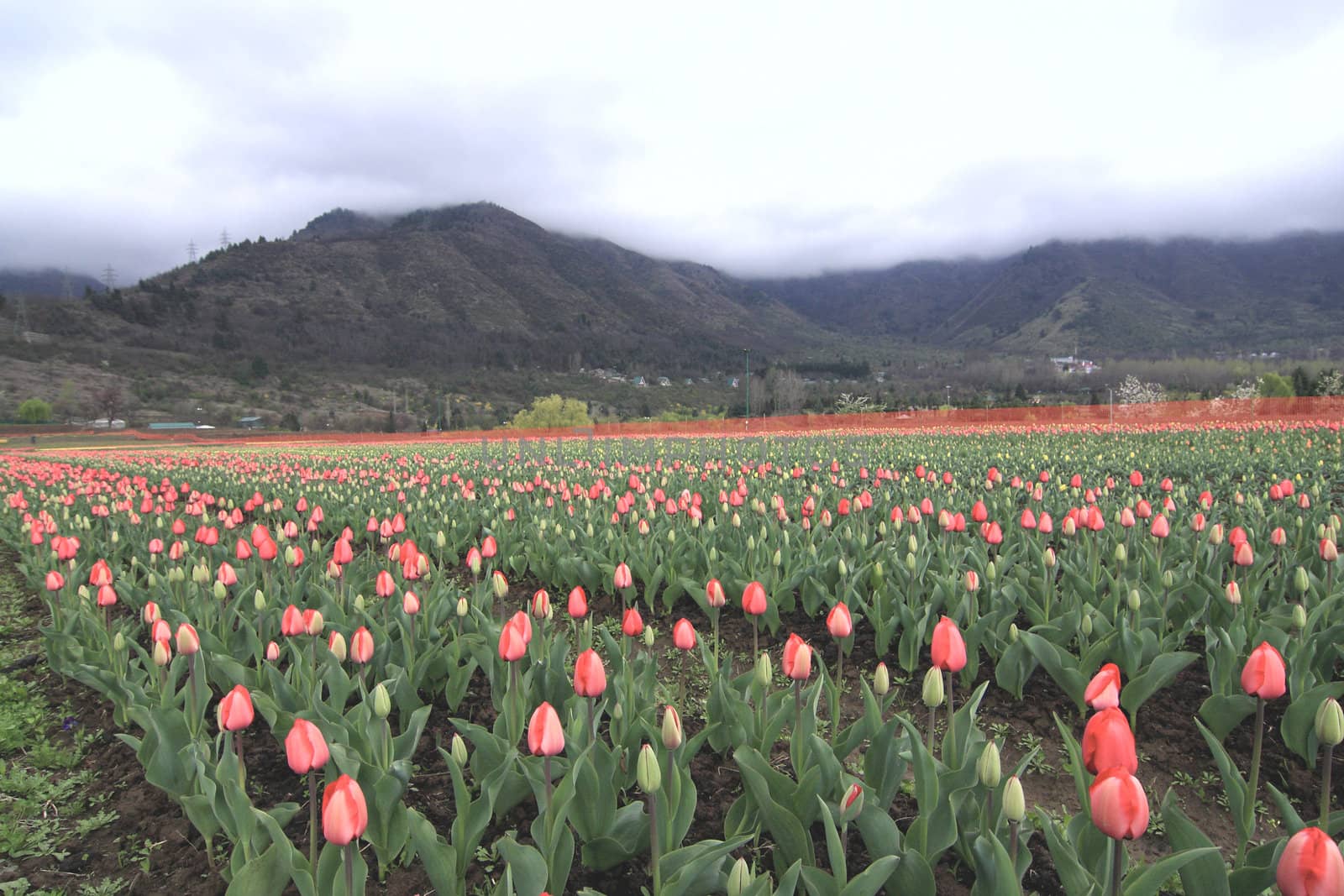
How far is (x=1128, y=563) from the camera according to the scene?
5578 millimetres

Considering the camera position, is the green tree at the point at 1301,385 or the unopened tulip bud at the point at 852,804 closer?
the unopened tulip bud at the point at 852,804

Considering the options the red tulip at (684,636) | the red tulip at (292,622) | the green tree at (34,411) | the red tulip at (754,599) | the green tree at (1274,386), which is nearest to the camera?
the red tulip at (684,636)

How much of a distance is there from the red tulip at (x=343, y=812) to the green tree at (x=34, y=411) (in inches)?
3397

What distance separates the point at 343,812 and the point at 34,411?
289ft

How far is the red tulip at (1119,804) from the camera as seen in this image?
5.32 ft

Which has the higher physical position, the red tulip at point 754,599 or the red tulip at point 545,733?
the red tulip at point 754,599

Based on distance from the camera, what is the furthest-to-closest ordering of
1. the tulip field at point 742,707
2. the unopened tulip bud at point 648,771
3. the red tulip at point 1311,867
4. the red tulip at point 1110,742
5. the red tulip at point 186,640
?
1. the red tulip at point 186,640
2. the tulip field at point 742,707
3. the unopened tulip bud at point 648,771
4. the red tulip at point 1110,742
5. the red tulip at point 1311,867

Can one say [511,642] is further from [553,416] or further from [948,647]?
[553,416]

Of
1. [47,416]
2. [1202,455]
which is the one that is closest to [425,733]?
[1202,455]

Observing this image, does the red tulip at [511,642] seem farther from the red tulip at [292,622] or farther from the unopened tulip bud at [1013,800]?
the unopened tulip bud at [1013,800]

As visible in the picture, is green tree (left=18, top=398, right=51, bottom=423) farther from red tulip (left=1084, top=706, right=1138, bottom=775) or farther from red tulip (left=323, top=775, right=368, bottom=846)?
red tulip (left=1084, top=706, right=1138, bottom=775)

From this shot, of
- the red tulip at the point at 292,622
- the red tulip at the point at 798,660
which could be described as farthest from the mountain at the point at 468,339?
the red tulip at the point at 798,660

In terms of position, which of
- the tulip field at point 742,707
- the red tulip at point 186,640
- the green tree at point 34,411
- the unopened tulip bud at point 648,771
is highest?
the green tree at point 34,411

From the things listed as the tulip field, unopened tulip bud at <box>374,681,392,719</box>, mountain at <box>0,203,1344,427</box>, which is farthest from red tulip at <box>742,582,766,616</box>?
mountain at <box>0,203,1344,427</box>
